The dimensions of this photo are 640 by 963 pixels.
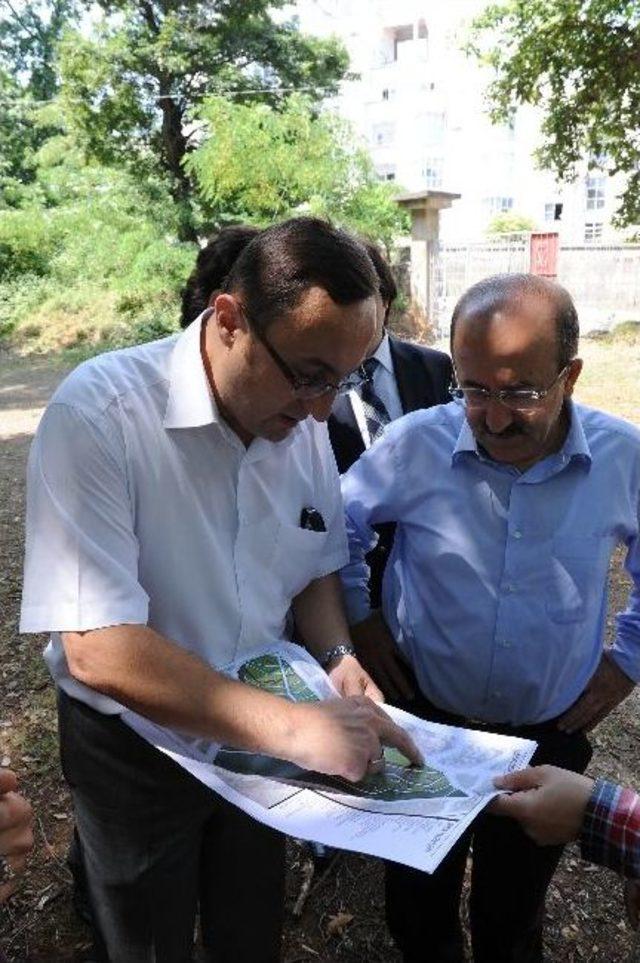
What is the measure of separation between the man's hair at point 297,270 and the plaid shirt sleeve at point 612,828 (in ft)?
3.40

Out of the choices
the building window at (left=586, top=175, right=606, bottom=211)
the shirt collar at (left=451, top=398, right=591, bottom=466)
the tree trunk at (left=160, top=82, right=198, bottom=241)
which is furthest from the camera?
the building window at (left=586, top=175, right=606, bottom=211)

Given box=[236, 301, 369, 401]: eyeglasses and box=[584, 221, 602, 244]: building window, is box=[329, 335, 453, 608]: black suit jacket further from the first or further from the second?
box=[584, 221, 602, 244]: building window

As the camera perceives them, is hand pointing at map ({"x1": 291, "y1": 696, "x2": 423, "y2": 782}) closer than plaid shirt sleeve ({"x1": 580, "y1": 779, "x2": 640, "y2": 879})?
Yes

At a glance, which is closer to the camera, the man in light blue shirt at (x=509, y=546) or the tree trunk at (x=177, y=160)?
the man in light blue shirt at (x=509, y=546)

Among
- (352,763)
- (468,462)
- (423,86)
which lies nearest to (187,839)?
(352,763)

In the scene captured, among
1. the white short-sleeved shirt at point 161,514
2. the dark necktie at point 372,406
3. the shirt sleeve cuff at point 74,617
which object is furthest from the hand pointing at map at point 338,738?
the dark necktie at point 372,406

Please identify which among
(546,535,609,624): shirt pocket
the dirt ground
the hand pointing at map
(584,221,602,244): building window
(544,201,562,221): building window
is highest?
(544,201,562,221): building window

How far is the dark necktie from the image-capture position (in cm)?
250

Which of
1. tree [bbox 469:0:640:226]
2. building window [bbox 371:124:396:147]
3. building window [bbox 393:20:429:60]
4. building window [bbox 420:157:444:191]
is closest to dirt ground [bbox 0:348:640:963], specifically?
tree [bbox 469:0:640:226]

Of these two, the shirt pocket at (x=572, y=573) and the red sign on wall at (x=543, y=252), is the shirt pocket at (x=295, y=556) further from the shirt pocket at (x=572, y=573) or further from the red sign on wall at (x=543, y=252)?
the red sign on wall at (x=543, y=252)

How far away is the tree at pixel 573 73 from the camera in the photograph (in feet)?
27.8

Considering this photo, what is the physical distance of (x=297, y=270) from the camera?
1.25 metres

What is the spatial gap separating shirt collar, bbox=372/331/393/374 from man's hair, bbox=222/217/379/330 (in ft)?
4.14

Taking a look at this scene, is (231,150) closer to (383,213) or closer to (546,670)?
(383,213)
